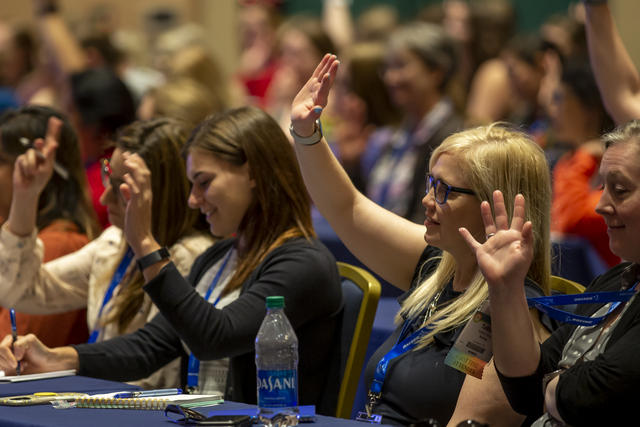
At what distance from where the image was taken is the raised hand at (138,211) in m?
2.78

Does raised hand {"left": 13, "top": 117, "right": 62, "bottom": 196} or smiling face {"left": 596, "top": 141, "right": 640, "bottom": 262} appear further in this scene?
raised hand {"left": 13, "top": 117, "right": 62, "bottom": 196}

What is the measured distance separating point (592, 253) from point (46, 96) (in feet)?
16.5

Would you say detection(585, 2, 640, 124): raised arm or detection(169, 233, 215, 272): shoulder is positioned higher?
detection(585, 2, 640, 124): raised arm

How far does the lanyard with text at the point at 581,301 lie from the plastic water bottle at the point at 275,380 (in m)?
0.54

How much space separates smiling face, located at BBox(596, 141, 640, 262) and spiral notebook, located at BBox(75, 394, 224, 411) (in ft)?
3.24

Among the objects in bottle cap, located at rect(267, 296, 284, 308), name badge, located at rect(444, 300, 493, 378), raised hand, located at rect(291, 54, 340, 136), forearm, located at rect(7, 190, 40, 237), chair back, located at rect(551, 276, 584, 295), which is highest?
raised hand, located at rect(291, 54, 340, 136)

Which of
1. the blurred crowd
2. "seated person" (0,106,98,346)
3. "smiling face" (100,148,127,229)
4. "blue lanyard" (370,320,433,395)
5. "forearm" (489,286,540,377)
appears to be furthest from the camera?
the blurred crowd

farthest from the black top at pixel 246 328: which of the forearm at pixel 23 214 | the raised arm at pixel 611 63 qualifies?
the raised arm at pixel 611 63

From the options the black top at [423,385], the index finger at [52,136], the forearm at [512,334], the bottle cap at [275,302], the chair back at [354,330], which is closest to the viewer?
the forearm at [512,334]

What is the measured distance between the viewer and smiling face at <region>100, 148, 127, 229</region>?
130 inches

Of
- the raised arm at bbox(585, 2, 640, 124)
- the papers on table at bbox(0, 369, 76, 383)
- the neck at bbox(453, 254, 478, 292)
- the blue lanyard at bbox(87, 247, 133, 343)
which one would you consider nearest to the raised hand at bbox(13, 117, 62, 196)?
the blue lanyard at bbox(87, 247, 133, 343)

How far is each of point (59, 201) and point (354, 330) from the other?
→ 4.72 ft

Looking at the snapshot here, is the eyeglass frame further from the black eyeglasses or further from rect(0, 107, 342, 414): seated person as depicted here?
the black eyeglasses

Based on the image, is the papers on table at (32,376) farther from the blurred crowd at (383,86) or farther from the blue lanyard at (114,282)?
the blurred crowd at (383,86)
